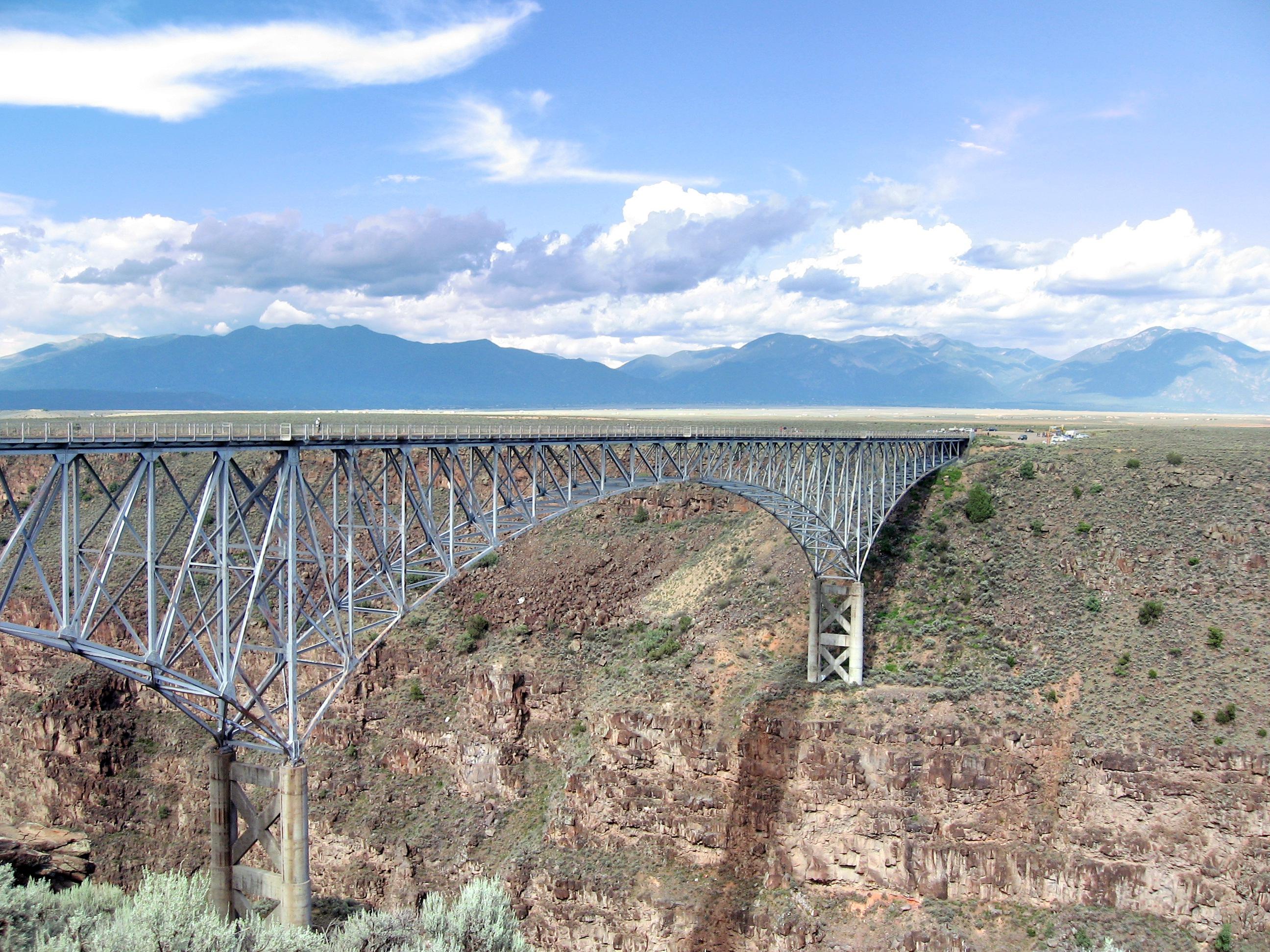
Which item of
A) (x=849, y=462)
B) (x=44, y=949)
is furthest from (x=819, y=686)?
(x=44, y=949)

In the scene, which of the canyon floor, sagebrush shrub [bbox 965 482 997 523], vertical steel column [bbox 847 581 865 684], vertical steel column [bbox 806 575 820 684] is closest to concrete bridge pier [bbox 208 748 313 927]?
the canyon floor

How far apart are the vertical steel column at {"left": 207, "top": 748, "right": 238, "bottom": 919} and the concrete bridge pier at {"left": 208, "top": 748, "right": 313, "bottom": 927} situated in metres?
0.02

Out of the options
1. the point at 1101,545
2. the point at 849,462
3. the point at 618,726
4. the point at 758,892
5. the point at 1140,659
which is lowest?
the point at 758,892

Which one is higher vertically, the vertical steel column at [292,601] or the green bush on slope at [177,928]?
the vertical steel column at [292,601]

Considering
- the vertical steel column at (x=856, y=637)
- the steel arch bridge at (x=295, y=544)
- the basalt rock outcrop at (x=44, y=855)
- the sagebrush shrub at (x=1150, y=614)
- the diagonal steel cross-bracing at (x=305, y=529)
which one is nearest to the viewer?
the diagonal steel cross-bracing at (x=305, y=529)

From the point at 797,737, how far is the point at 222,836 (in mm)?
28409

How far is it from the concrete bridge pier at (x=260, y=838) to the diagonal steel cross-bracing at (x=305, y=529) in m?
0.93

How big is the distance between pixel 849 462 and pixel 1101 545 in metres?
17.0

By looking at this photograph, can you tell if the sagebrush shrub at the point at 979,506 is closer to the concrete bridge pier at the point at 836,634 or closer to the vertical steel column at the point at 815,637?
the concrete bridge pier at the point at 836,634

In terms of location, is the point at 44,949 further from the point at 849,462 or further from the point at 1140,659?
the point at 1140,659

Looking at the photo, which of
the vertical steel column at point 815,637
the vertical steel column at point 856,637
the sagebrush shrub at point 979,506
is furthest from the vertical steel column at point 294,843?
the sagebrush shrub at point 979,506

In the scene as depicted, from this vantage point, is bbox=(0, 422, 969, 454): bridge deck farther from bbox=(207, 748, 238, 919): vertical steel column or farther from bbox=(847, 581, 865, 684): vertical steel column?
bbox=(207, 748, 238, 919): vertical steel column

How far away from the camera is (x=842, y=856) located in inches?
1873

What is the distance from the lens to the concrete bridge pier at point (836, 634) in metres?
53.5
